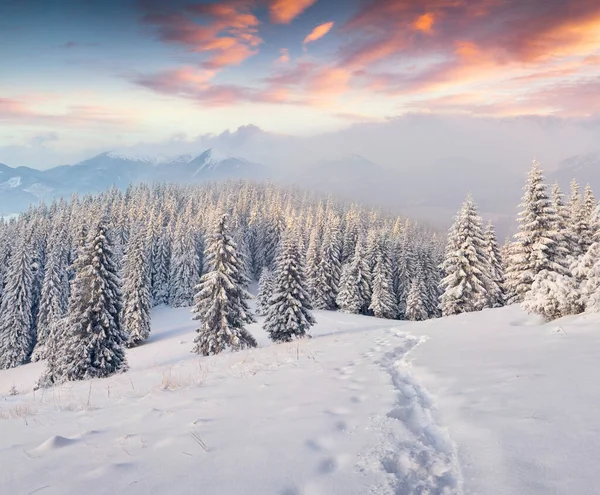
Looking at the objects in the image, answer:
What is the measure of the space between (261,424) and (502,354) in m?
6.65

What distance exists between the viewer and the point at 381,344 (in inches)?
514

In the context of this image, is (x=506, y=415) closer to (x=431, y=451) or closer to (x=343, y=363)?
(x=431, y=451)

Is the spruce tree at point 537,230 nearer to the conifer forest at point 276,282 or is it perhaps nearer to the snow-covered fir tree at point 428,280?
the conifer forest at point 276,282

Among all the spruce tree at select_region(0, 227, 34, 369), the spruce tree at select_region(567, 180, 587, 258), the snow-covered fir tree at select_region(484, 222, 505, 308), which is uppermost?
the spruce tree at select_region(567, 180, 587, 258)

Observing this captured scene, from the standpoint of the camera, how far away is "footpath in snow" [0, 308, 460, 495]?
3.27 metres

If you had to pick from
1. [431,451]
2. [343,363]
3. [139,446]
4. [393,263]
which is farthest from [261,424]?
[393,263]

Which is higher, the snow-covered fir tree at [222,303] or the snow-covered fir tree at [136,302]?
the snow-covered fir tree at [222,303]

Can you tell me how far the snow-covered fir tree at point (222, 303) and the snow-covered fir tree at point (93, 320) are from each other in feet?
17.2

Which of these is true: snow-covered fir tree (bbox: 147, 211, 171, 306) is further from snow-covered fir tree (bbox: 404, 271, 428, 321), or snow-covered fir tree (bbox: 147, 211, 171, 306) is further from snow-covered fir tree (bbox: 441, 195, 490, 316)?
snow-covered fir tree (bbox: 441, 195, 490, 316)

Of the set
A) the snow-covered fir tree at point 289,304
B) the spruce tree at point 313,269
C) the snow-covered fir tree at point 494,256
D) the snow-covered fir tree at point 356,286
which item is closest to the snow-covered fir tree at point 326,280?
the spruce tree at point 313,269

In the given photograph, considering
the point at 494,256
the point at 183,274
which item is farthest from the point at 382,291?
the point at 183,274

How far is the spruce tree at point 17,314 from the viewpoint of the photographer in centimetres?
4747

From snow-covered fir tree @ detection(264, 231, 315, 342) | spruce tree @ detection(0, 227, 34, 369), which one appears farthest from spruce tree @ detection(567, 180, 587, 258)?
spruce tree @ detection(0, 227, 34, 369)

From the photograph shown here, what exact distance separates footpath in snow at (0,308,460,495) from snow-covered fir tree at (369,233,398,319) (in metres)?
45.8
